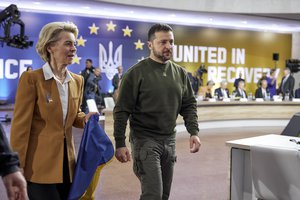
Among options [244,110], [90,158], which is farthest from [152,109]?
[244,110]

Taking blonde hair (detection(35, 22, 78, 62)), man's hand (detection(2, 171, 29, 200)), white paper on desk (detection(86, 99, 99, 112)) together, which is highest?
blonde hair (detection(35, 22, 78, 62))

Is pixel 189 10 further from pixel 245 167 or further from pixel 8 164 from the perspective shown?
pixel 8 164

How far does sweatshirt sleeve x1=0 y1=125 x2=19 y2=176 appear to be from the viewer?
1.35 meters

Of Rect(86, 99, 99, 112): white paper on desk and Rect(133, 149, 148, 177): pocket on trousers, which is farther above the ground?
Rect(86, 99, 99, 112): white paper on desk

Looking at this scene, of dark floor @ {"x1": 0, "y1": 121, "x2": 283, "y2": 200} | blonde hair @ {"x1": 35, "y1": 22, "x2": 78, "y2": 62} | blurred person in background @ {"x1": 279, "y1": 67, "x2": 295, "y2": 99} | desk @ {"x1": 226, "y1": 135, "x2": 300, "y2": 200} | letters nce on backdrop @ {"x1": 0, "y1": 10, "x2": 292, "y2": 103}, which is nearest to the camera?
blonde hair @ {"x1": 35, "y1": 22, "x2": 78, "y2": 62}

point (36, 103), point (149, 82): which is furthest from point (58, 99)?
point (149, 82)

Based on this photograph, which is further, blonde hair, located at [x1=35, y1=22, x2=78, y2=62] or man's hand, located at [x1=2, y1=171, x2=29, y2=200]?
blonde hair, located at [x1=35, y1=22, x2=78, y2=62]

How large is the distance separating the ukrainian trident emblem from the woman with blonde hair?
1156cm

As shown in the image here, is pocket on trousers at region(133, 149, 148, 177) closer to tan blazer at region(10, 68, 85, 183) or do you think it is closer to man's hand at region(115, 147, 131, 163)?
man's hand at region(115, 147, 131, 163)

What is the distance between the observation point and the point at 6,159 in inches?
53.6

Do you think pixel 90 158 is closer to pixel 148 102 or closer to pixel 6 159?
pixel 148 102

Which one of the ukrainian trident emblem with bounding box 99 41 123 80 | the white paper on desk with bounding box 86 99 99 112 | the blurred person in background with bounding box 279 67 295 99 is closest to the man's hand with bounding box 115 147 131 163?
the white paper on desk with bounding box 86 99 99 112

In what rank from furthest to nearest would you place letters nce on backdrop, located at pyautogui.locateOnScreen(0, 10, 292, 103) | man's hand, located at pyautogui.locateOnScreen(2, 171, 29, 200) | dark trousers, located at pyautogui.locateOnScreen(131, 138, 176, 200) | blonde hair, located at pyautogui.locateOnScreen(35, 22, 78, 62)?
letters nce on backdrop, located at pyautogui.locateOnScreen(0, 10, 292, 103)
dark trousers, located at pyautogui.locateOnScreen(131, 138, 176, 200)
blonde hair, located at pyautogui.locateOnScreen(35, 22, 78, 62)
man's hand, located at pyautogui.locateOnScreen(2, 171, 29, 200)

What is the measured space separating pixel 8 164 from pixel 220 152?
6336 mm
